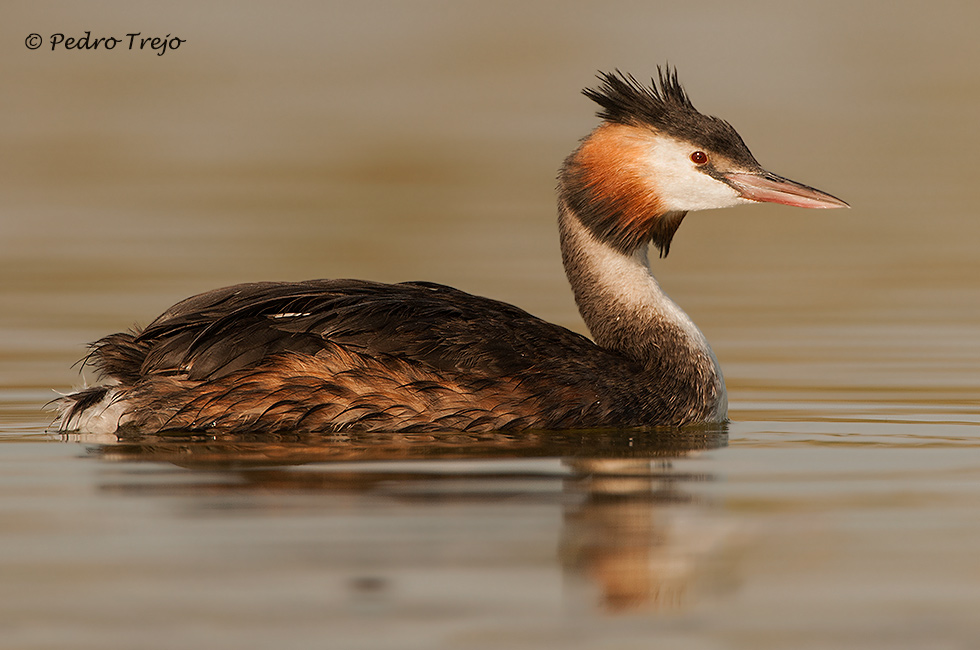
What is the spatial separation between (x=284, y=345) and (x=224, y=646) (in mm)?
3965

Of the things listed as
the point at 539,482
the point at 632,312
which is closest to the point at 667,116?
the point at 632,312

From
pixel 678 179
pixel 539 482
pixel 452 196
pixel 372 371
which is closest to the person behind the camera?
pixel 539 482

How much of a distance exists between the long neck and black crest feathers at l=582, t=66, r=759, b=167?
619 mm

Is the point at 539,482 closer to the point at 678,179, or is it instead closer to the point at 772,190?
the point at 678,179

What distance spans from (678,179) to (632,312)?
0.78 m

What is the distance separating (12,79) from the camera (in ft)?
125

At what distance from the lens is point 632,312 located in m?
10.2

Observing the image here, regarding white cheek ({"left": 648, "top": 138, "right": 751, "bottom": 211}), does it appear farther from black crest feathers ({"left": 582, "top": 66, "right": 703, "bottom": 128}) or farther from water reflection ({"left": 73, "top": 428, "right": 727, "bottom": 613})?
water reflection ({"left": 73, "top": 428, "right": 727, "bottom": 613})

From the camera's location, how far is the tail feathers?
356 inches

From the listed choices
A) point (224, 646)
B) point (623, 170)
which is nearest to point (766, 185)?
point (623, 170)

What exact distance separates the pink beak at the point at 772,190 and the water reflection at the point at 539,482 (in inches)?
55.7

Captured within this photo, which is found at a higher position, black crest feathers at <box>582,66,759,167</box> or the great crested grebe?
black crest feathers at <box>582,66,759,167</box>

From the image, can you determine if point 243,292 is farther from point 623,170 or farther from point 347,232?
A: point 347,232

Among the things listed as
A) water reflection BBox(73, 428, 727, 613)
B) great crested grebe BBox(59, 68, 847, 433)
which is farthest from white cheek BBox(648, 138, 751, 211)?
water reflection BBox(73, 428, 727, 613)
